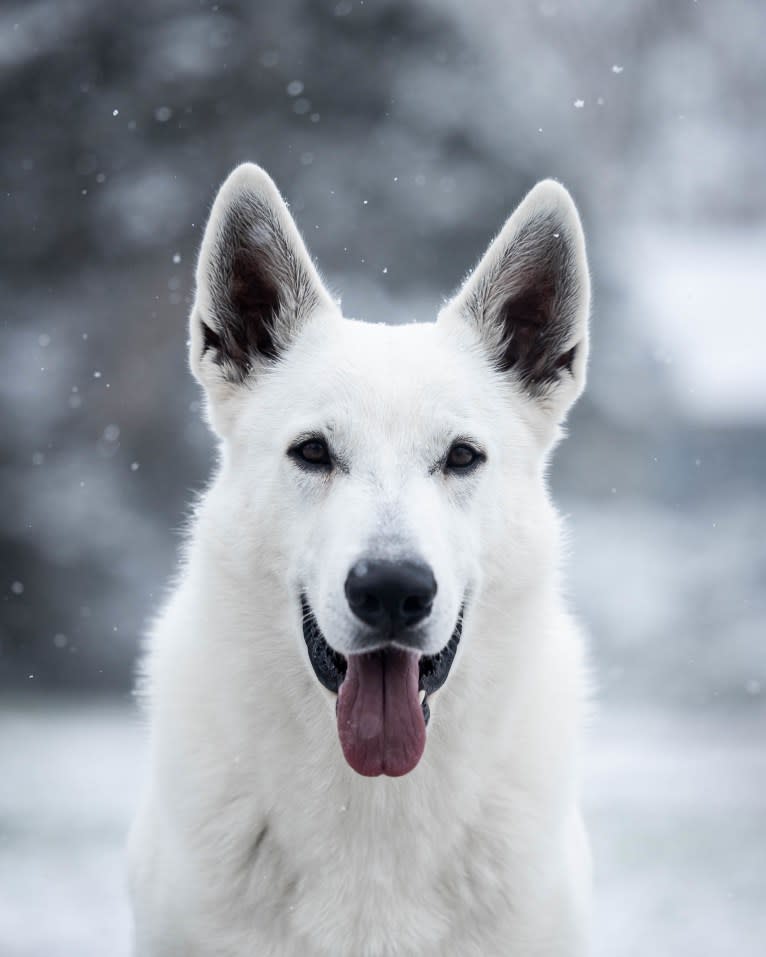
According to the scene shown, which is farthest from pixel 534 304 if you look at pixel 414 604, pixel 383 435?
pixel 414 604

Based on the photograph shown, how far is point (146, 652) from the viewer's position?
3.57 m

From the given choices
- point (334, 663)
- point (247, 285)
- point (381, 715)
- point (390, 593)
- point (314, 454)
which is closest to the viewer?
point (390, 593)

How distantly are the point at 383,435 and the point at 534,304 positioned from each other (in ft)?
2.75

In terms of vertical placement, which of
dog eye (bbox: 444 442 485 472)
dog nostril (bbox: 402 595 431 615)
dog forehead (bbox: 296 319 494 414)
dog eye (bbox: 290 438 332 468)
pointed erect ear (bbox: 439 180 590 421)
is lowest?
dog nostril (bbox: 402 595 431 615)

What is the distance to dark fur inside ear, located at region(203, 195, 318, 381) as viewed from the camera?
129 inches

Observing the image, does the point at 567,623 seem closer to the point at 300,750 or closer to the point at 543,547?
the point at 543,547

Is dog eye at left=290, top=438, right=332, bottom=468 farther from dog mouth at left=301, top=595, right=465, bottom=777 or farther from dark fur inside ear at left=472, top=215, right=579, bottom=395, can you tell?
dark fur inside ear at left=472, top=215, right=579, bottom=395

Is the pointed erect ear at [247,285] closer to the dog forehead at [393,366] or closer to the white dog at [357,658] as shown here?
the white dog at [357,658]

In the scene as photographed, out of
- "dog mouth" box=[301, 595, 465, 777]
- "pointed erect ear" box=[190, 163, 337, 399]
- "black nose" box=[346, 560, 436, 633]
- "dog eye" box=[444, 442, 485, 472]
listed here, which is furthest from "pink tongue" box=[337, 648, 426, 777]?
"pointed erect ear" box=[190, 163, 337, 399]

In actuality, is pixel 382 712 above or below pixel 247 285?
below

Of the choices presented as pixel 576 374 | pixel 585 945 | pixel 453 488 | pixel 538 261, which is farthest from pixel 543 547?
pixel 585 945

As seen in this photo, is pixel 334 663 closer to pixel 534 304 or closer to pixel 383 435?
pixel 383 435

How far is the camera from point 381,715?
280 cm

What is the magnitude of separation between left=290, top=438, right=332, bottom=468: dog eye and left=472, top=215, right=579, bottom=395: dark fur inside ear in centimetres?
77
